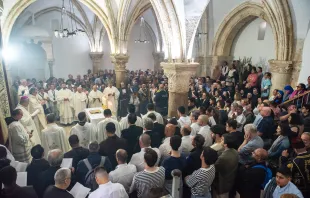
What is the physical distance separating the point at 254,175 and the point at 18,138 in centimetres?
449

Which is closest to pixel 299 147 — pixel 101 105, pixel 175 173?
pixel 175 173

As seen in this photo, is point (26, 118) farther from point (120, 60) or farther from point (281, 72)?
point (281, 72)

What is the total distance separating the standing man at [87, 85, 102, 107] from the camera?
10.4 m

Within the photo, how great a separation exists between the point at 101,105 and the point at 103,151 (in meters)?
6.55

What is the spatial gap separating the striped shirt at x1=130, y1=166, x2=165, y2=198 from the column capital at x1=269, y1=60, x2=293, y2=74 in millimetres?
6986

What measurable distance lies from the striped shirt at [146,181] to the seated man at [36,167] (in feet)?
4.24

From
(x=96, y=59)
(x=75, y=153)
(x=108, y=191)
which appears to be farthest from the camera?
(x=96, y=59)

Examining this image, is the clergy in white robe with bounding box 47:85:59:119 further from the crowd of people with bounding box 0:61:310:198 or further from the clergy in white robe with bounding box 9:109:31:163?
the clergy in white robe with bounding box 9:109:31:163

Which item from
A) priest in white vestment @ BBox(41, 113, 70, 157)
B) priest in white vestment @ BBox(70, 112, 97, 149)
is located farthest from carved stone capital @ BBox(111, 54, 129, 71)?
priest in white vestment @ BBox(41, 113, 70, 157)

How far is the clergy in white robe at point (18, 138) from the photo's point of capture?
5.11 m

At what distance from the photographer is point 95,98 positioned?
1046 cm

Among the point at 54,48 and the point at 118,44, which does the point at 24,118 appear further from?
the point at 54,48

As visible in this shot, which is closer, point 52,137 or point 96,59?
point 52,137

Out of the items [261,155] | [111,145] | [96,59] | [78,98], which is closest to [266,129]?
[261,155]
